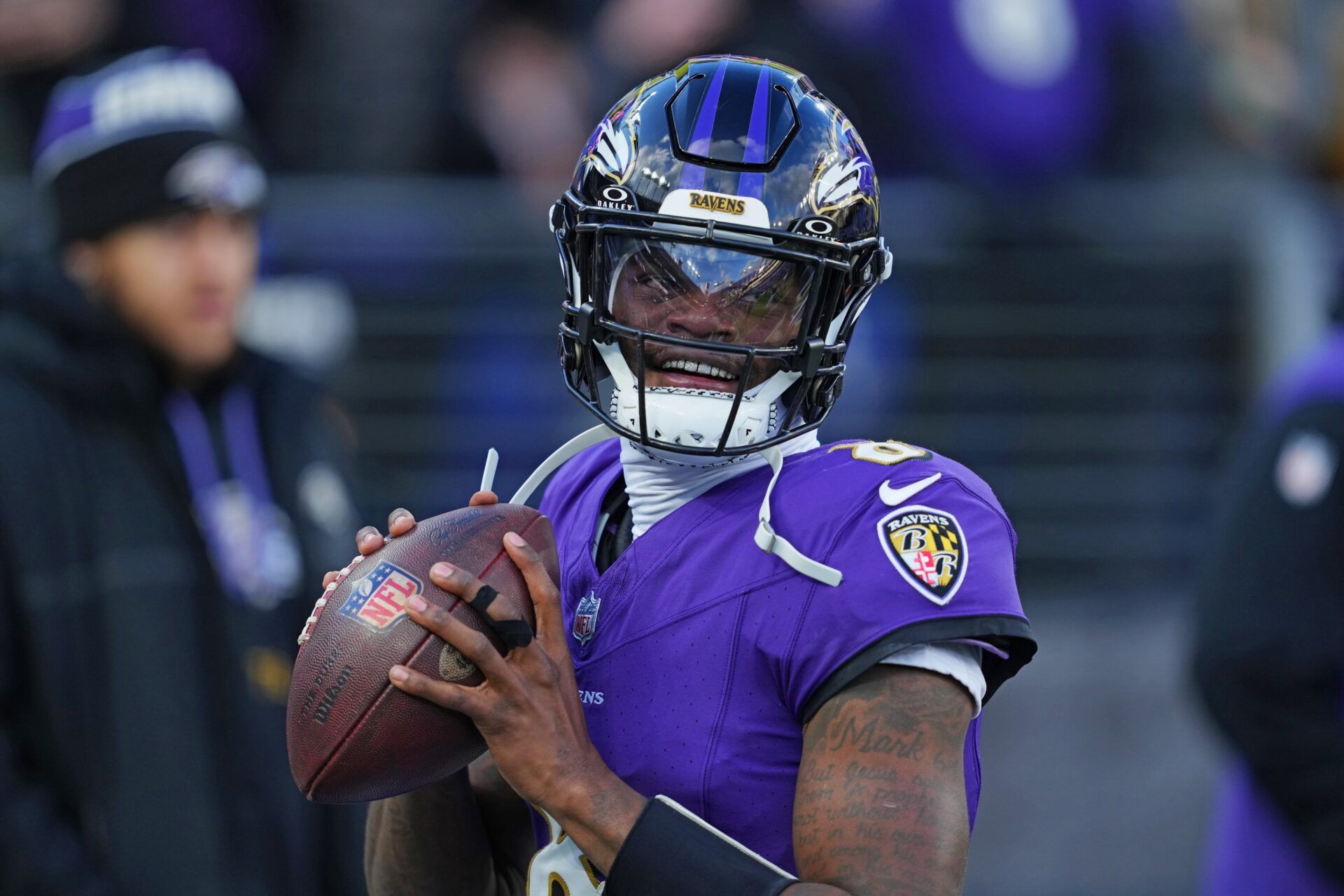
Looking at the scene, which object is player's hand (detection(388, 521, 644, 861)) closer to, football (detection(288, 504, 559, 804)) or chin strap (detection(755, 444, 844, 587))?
football (detection(288, 504, 559, 804))

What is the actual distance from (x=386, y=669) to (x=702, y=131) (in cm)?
78

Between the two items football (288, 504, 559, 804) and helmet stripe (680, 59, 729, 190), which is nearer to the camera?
football (288, 504, 559, 804)

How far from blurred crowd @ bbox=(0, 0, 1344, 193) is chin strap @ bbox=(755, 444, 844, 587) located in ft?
15.0

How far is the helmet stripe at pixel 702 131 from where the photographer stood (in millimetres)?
2070

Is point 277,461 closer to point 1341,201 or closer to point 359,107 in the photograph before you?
point 359,107

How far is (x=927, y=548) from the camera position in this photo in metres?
1.94

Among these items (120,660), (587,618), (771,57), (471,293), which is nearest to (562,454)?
(587,618)

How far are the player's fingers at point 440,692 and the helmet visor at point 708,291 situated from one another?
516 mm

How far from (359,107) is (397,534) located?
19.1 ft

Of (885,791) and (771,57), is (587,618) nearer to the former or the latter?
(885,791)

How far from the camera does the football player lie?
6.11 ft

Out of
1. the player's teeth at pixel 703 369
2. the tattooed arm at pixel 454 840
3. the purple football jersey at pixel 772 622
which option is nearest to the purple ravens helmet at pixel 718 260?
the player's teeth at pixel 703 369

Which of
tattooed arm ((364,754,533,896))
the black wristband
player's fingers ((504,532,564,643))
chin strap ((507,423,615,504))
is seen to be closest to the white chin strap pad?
chin strap ((507,423,615,504))

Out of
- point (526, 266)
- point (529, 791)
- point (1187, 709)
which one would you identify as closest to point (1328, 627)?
point (529, 791)
